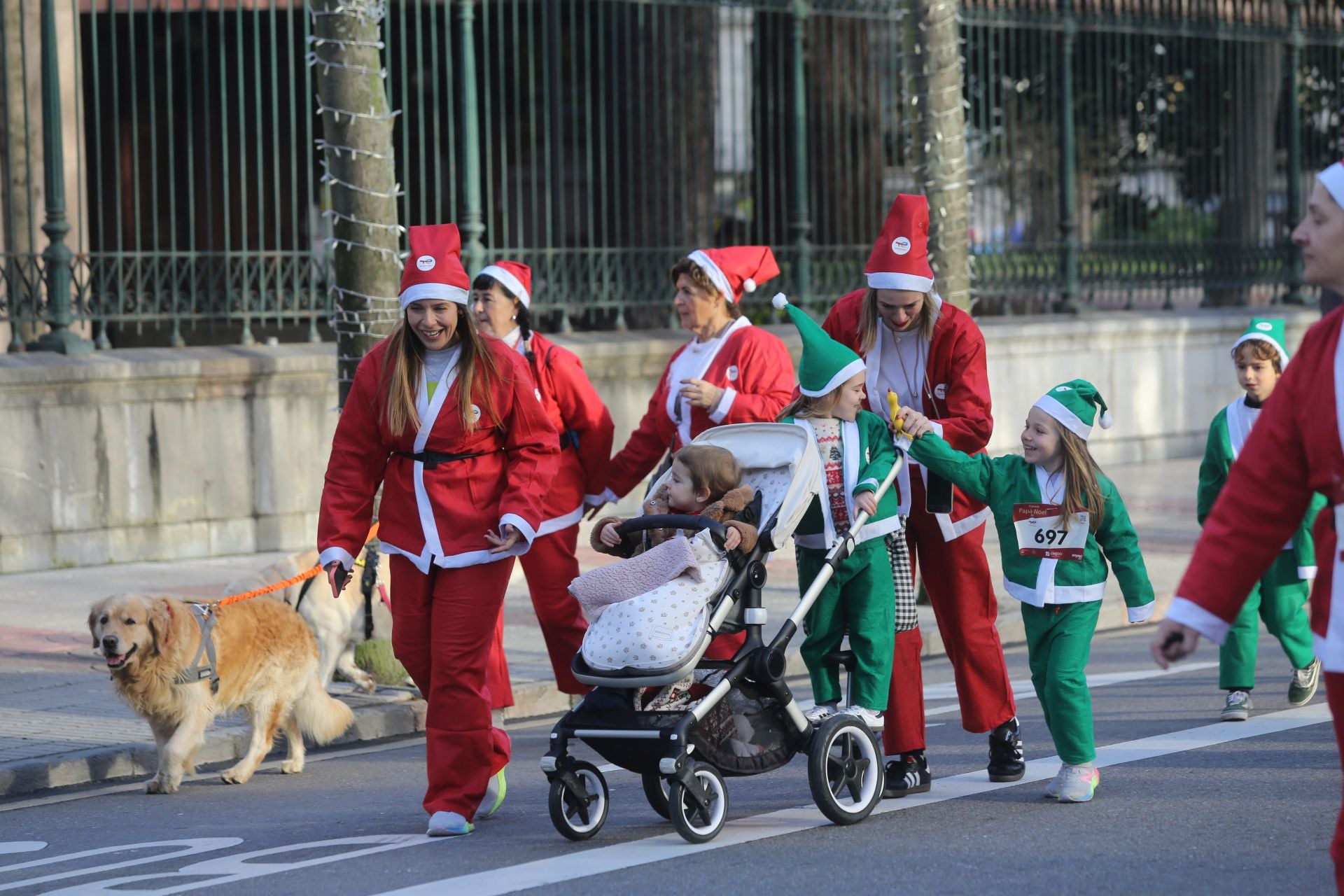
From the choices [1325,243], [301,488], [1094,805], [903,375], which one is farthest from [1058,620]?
[301,488]

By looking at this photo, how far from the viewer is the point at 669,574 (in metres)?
6.06

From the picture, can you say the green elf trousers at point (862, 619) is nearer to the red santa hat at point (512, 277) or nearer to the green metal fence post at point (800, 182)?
the red santa hat at point (512, 277)

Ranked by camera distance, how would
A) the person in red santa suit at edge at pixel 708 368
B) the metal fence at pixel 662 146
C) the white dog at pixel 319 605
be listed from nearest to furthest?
1. the person in red santa suit at edge at pixel 708 368
2. the white dog at pixel 319 605
3. the metal fence at pixel 662 146

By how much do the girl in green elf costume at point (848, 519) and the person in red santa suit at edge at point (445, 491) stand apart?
2.92ft

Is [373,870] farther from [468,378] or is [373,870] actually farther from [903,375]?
[903,375]

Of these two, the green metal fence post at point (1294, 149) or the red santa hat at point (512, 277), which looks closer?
the red santa hat at point (512, 277)

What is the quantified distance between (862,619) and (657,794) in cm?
92

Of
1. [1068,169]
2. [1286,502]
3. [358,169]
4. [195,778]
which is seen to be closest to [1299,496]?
[1286,502]

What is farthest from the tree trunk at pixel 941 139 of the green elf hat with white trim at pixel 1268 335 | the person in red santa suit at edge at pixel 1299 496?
the person in red santa suit at edge at pixel 1299 496

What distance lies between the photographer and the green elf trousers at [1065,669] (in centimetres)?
652

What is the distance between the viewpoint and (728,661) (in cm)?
619

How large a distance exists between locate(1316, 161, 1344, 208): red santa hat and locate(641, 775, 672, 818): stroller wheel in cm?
290

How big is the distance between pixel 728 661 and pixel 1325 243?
2677mm

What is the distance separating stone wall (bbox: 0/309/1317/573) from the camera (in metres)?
12.0
